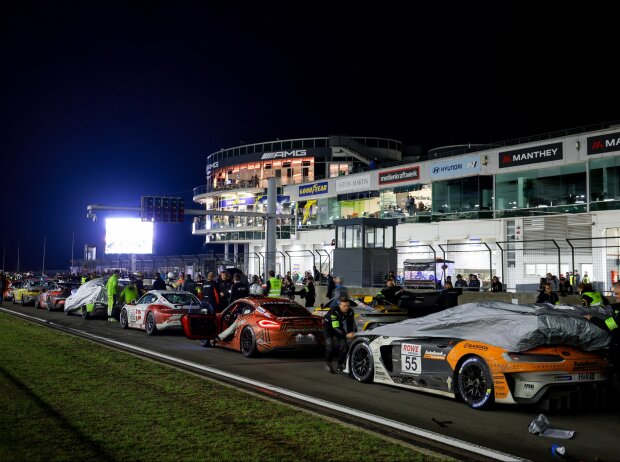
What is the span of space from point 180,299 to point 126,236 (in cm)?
3910

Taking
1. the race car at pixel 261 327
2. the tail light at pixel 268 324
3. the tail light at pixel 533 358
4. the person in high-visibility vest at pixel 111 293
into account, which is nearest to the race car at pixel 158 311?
the person in high-visibility vest at pixel 111 293

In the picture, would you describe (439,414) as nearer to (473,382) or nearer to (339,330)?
(473,382)

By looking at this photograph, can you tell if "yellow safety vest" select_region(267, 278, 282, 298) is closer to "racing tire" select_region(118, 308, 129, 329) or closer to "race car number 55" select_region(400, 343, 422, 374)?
"racing tire" select_region(118, 308, 129, 329)

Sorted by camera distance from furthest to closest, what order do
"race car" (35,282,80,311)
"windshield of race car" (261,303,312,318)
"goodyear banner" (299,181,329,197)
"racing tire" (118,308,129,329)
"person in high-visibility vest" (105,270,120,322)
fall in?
"goodyear banner" (299,181,329,197) < "race car" (35,282,80,311) < "person in high-visibility vest" (105,270,120,322) < "racing tire" (118,308,129,329) < "windshield of race car" (261,303,312,318)

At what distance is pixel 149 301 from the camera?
1852 centimetres

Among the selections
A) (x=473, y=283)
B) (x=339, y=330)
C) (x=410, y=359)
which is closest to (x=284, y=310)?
(x=339, y=330)

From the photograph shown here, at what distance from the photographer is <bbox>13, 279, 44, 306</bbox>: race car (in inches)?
1203

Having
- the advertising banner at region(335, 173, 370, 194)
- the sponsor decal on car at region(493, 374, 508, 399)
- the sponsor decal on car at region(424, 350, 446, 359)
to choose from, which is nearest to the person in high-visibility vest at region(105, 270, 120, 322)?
the sponsor decal on car at region(424, 350, 446, 359)

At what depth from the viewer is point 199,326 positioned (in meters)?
14.3

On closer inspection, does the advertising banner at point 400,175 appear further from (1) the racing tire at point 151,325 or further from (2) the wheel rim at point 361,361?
(2) the wheel rim at point 361,361

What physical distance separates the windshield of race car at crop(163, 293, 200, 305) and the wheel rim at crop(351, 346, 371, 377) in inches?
338

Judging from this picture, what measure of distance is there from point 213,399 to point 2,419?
2.50 metres

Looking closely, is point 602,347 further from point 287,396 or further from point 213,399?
point 213,399

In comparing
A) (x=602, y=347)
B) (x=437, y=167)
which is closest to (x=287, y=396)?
(x=602, y=347)
